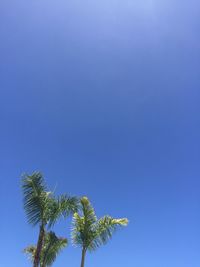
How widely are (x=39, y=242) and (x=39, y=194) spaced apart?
6.82 ft

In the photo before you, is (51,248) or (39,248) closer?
(39,248)

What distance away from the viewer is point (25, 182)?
51.8 ft

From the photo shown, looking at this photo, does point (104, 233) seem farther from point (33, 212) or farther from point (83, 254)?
point (33, 212)

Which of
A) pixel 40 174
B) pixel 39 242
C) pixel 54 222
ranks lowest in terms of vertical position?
pixel 39 242

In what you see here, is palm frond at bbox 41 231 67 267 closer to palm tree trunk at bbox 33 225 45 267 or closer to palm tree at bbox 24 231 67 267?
palm tree at bbox 24 231 67 267

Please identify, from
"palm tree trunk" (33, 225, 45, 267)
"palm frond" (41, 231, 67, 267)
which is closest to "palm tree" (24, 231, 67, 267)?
"palm frond" (41, 231, 67, 267)

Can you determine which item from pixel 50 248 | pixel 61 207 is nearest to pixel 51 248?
pixel 50 248

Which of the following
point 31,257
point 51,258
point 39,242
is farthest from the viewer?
point 31,257

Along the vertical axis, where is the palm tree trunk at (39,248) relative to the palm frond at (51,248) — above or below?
below

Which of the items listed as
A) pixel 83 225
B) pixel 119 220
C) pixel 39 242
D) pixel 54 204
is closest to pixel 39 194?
pixel 54 204

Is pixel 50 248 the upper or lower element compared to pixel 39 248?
upper

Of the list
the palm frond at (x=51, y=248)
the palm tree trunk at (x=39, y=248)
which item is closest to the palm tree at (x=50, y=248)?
the palm frond at (x=51, y=248)

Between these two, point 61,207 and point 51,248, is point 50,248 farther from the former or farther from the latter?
point 61,207

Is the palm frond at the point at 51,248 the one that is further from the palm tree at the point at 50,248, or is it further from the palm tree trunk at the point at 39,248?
the palm tree trunk at the point at 39,248
